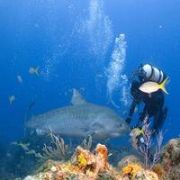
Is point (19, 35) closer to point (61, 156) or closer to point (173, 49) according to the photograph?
point (173, 49)

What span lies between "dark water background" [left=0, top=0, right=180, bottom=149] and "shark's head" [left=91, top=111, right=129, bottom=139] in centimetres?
7128

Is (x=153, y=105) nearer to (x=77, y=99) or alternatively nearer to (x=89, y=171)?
(x=89, y=171)

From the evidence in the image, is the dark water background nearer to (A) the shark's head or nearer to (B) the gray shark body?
(B) the gray shark body

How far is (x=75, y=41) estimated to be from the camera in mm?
118375

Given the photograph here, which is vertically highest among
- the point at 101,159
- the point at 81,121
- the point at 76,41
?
the point at 76,41

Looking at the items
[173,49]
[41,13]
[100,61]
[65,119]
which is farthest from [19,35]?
[65,119]

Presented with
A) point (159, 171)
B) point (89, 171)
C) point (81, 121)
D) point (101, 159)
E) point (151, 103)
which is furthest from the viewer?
point (81, 121)

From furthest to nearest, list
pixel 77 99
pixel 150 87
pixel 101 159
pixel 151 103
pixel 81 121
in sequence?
pixel 77 99 < pixel 81 121 < pixel 151 103 < pixel 150 87 < pixel 101 159

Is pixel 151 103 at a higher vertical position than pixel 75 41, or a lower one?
lower

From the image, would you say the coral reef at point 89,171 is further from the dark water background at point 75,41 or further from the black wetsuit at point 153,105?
the dark water background at point 75,41

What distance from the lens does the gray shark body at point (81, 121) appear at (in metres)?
9.72

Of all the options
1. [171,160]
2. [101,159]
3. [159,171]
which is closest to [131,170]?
[101,159]

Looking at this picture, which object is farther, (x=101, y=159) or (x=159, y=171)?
(x=159, y=171)

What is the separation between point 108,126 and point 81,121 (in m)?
0.75
